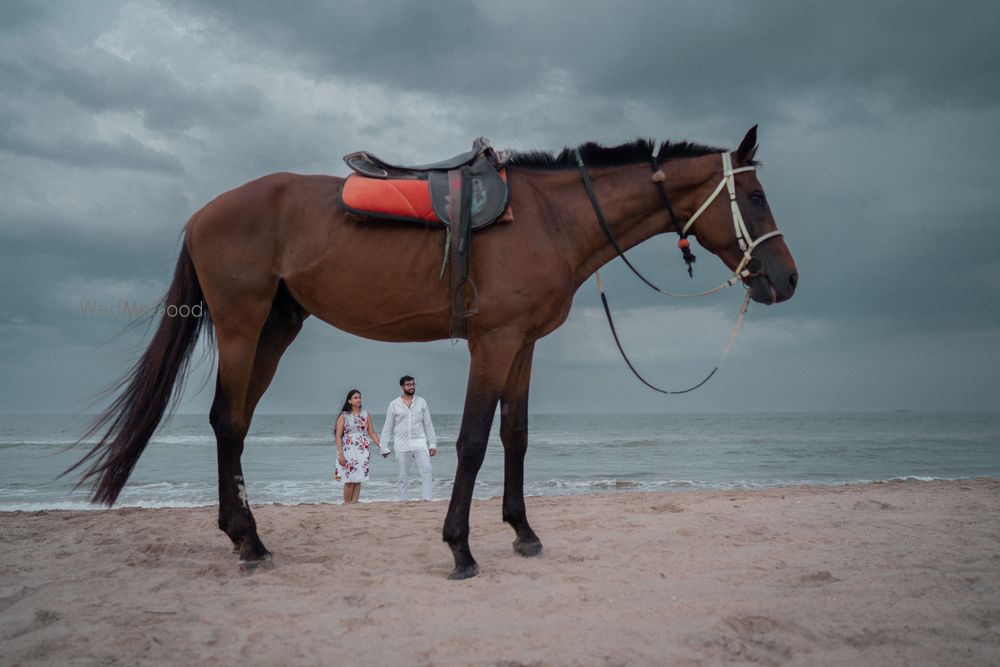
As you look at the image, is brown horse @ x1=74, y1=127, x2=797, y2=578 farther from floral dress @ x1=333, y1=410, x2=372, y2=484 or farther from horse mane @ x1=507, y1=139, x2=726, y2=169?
floral dress @ x1=333, y1=410, x2=372, y2=484

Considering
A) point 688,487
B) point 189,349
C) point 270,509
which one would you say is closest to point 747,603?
point 189,349

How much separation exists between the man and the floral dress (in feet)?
0.98

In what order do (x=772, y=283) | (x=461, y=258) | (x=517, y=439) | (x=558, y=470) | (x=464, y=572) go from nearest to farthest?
(x=464, y=572), (x=461, y=258), (x=772, y=283), (x=517, y=439), (x=558, y=470)

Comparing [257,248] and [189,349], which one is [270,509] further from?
[257,248]

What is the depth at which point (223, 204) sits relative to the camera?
4.24 metres

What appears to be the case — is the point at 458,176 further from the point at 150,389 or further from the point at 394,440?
the point at 394,440

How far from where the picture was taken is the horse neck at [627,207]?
4.14 m

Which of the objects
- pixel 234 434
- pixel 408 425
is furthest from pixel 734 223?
pixel 408 425

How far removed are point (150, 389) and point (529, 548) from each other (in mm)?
2717

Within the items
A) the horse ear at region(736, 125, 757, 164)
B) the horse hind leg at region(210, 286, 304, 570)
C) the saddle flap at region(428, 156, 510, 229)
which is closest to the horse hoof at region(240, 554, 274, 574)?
the horse hind leg at region(210, 286, 304, 570)

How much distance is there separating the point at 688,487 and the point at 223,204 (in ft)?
39.3

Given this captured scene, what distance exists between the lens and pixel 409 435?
9.03 m

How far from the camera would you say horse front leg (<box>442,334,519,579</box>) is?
148 inches

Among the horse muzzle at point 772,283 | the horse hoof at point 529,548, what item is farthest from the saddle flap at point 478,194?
the horse hoof at point 529,548
